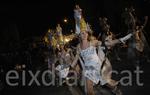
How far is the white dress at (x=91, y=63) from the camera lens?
37.0ft

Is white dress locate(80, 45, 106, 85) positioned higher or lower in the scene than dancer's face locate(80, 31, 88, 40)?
lower

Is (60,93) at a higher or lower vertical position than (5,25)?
lower

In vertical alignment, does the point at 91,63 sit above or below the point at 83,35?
→ below

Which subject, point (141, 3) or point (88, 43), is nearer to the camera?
point (88, 43)

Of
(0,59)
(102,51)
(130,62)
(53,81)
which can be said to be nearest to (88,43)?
(102,51)

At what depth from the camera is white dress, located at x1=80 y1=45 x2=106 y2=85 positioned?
11.3m

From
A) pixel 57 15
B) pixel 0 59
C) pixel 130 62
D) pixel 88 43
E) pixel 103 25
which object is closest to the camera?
pixel 88 43

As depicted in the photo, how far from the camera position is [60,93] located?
13.8 metres

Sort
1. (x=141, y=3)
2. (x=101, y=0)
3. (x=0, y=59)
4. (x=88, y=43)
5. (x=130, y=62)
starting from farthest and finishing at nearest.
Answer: (x=101, y=0) < (x=141, y=3) < (x=0, y=59) < (x=130, y=62) < (x=88, y=43)

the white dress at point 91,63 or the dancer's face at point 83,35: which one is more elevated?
the dancer's face at point 83,35

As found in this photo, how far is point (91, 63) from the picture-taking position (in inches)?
446

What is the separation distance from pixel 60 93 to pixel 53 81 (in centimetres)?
276

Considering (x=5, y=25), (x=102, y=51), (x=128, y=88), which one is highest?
(x=5, y=25)

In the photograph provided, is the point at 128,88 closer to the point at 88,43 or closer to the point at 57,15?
the point at 88,43
